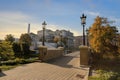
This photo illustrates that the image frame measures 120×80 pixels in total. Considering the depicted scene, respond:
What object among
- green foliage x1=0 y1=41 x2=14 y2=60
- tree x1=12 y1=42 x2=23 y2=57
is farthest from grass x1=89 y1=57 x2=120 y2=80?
tree x1=12 y1=42 x2=23 y2=57

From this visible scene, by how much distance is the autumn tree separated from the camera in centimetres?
2361

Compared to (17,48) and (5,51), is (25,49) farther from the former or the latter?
(5,51)

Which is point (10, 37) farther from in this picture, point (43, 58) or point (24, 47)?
point (43, 58)

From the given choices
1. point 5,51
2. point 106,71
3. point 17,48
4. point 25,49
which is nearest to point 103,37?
point 106,71

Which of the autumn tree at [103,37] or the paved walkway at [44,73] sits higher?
the autumn tree at [103,37]

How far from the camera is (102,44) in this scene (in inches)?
930

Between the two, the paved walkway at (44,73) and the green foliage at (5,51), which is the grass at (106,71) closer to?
the paved walkway at (44,73)

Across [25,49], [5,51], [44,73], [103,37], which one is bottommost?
[44,73]

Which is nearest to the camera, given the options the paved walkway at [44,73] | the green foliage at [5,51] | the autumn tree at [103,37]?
the paved walkway at [44,73]

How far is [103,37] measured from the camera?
77.3ft

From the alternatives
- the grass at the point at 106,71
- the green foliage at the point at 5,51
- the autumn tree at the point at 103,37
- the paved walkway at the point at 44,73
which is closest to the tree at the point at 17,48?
the green foliage at the point at 5,51

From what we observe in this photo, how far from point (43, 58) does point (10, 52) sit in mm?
6347

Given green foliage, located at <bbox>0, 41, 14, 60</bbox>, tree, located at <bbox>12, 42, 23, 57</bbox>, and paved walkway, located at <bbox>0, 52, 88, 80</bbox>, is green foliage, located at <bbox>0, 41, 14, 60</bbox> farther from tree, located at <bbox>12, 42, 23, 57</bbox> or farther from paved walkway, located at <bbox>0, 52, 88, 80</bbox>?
tree, located at <bbox>12, 42, 23, 57</bbox>

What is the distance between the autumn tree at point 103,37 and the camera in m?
23.6
